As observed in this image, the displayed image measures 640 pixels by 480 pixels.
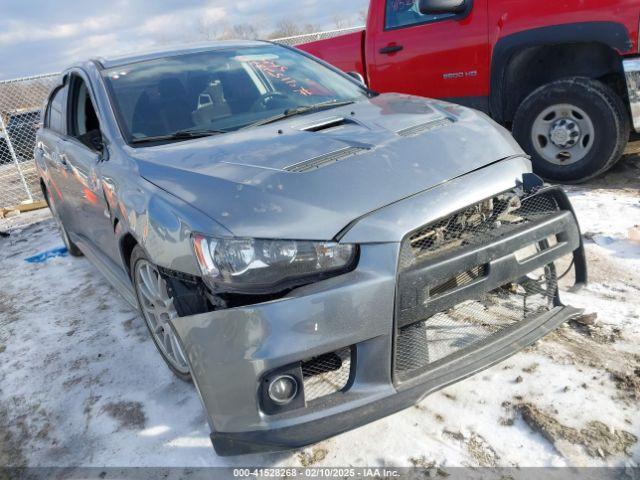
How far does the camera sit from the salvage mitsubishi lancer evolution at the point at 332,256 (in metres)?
1.85

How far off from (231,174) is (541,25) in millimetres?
3443

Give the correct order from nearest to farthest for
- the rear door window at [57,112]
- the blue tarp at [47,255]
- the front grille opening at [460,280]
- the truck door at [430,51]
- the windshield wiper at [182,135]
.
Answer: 1. the front grille opening at [460,280]
2. the windshield wiper at [182,135]
3. the rear door window at [57,112]
4. the truck door at [430,51]
5. the blue tarp at [47,255]

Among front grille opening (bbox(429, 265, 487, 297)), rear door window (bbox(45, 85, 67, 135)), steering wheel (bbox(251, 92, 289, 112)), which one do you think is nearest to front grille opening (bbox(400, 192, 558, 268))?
front grille opening (bbox(429, 265, 487, 297))

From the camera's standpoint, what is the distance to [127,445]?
241cm

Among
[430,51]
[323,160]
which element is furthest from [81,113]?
[430,51]

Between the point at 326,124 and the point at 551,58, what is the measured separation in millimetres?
3107

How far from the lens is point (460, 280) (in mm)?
2137

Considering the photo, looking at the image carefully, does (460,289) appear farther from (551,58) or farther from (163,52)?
(551,58)

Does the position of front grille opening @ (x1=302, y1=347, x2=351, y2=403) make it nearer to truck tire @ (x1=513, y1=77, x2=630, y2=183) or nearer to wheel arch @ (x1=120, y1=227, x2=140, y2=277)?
wheel arch @ (x1=120, y1=227, x2=140, y2=277)

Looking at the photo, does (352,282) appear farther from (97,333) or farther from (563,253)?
(97,333)

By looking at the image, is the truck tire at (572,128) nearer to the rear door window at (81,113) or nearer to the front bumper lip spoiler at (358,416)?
the front bumper lip spoiler at (358,416)

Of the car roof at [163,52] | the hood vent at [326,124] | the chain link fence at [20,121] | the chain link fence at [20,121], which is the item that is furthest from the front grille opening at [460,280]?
the chain link fence at [20,121]

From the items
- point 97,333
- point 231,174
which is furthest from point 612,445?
point 97,333

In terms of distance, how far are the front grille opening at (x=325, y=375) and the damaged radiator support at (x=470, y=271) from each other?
0.20 m
